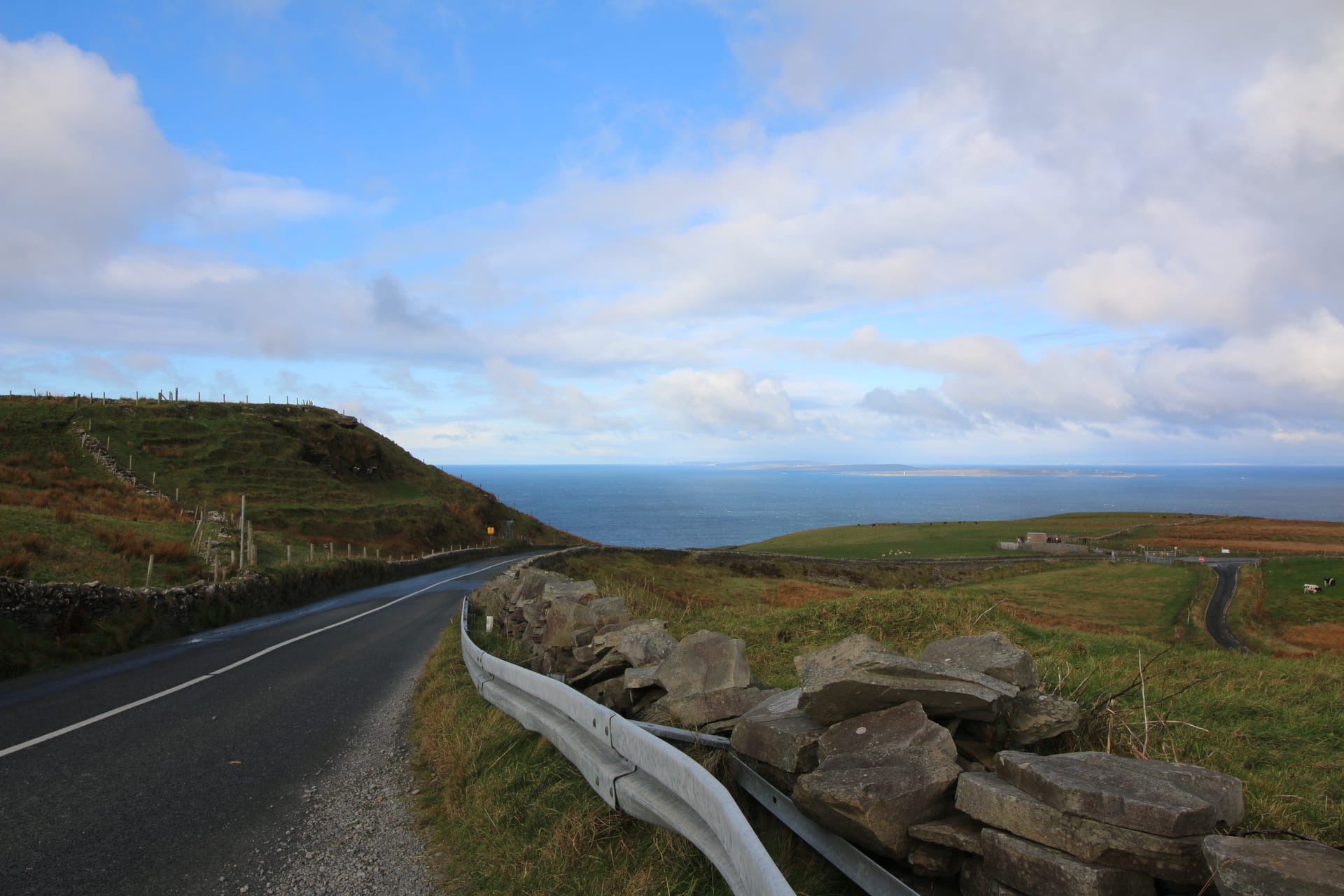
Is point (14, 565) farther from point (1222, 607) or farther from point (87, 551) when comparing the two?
point (1222, 607)

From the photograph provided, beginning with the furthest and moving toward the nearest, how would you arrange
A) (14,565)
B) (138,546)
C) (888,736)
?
(138,546) → (14,565) → (888,736)

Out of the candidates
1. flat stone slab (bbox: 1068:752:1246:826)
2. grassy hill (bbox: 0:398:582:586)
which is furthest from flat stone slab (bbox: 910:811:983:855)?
grassy hill (bbox: 0:398:582:586)

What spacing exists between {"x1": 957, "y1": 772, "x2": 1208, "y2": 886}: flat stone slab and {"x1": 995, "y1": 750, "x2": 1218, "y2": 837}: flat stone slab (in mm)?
35

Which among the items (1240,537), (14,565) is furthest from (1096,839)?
(1240,537)

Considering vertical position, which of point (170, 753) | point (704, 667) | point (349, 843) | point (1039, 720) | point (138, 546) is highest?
point (1039, 720)

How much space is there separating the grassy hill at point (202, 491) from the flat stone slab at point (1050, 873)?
2004 cm

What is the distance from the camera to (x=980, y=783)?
3.57 metres

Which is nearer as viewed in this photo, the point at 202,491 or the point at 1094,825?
the point at 1094,825

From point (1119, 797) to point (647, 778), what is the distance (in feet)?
8.62

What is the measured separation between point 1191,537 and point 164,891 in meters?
120

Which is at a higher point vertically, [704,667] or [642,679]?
[704,667]

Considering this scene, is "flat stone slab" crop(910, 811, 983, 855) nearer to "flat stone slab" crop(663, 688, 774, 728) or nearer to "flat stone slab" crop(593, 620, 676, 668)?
"flat stone slab" crop(663, 688, 774, 728)

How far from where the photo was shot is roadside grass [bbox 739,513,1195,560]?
79.0m

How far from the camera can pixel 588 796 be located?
17.5ft
